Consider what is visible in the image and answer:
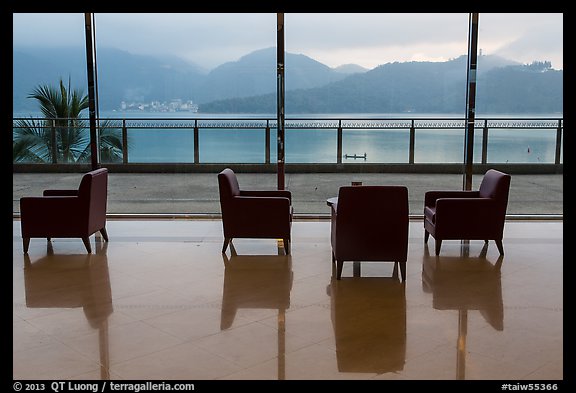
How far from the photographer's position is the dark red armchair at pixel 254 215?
21.1 ft

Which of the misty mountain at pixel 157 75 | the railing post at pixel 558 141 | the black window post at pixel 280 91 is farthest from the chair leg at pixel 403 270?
the railing post at pixel 558 141

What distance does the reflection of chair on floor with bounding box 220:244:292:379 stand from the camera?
455 cm

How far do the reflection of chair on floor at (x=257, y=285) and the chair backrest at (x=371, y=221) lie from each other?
69 centimetres

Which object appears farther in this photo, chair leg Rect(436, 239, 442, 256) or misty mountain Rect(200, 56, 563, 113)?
misty mountain Rect(200, 56, 563, 113)

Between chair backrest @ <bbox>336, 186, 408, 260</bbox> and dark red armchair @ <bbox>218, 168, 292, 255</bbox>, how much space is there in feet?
3.35

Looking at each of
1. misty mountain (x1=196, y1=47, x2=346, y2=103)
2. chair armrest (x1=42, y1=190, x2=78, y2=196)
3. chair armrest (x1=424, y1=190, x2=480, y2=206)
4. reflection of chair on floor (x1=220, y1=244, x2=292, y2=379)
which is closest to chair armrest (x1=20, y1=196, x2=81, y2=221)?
chair armrest (x1=42, y1=190, x2=78, y2=196)

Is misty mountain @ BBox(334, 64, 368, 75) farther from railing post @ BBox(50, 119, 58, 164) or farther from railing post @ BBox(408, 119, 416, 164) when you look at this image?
railing post @ BBox(50, 119, 58, 164)

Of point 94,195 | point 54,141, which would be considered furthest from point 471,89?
point 54,141

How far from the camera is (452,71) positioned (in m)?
8.46

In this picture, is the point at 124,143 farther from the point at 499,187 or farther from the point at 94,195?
the point at 499,187

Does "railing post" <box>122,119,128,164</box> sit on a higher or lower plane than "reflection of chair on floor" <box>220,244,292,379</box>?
higher

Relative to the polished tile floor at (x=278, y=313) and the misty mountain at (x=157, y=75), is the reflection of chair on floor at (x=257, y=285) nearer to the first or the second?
the polished tile floor at (x=278, y=313)

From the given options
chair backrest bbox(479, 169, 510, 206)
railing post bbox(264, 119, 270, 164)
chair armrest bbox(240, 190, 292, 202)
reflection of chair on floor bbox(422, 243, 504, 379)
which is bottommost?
reflection of chair on floor bbox(422, 243, 504, 379)

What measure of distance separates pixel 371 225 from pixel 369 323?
1366 mm
